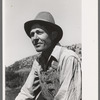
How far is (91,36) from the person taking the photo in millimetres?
1223

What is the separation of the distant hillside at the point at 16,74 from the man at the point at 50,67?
0.10 feet

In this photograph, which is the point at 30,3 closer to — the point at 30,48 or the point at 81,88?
the point at 30,48

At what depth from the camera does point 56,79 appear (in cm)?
135

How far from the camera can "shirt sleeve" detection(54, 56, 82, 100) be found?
49.4 inches

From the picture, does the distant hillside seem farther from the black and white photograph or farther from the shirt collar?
the shirt collar

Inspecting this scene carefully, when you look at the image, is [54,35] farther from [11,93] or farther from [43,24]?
[11,93]

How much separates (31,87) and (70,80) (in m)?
0.25

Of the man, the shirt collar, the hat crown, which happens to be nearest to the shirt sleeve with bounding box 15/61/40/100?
the man

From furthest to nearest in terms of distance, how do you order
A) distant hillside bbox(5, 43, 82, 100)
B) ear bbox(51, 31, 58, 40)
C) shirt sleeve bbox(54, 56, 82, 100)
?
distant hillside bbox(5, 43, 82, 100)
ear bbox(51, 31, 58, 40)
shirt sleeve bbox(54, 56, 82, 100)

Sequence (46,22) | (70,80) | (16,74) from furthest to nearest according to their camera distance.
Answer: (16,74), (46,22), (70,80)

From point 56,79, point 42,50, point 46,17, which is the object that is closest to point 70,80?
point 56,79

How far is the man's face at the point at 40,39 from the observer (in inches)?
54.9

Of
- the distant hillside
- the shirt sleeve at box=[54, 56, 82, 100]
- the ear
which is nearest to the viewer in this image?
the shirt sleeve at box=[54, 56, 82, 100]

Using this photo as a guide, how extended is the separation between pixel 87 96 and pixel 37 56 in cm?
36
